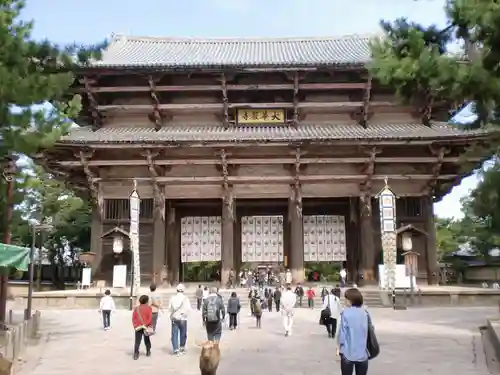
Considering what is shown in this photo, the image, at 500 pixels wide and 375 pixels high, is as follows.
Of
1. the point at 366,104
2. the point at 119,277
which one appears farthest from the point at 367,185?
the point at 119,277

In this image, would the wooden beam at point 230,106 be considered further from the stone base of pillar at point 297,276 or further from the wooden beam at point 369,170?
the stone base of pillar at point 297,276

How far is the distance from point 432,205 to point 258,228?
29.1 feet

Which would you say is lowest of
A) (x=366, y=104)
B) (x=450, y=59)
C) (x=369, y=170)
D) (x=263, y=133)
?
(x=450, y=59)

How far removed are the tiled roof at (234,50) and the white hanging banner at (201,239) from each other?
874 centimetres

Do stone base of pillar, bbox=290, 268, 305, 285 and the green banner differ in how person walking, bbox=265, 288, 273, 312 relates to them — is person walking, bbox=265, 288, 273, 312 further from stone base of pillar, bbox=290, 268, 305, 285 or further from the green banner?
the green banner

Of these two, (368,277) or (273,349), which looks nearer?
(273,349)

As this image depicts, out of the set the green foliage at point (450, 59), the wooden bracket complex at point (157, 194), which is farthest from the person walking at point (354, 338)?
the wooden bracket complex at point (157, 194)

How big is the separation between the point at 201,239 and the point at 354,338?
2181 cm

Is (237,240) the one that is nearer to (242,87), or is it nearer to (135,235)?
(135,235)

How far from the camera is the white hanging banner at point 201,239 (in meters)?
27.9

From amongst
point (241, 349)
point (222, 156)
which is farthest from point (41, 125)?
point (222, 156)

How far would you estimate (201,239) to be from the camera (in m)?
28.1

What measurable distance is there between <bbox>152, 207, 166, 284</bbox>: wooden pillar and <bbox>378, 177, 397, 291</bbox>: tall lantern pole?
10.3m

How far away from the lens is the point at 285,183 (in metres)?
26.2
